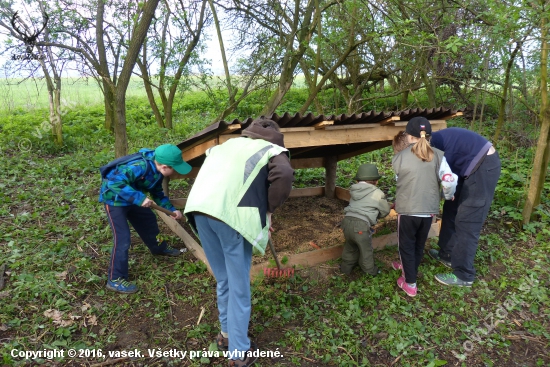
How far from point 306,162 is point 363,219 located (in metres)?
2.34

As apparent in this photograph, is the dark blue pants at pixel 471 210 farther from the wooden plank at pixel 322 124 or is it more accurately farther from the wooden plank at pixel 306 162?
the wooden plank at pixel 306 162

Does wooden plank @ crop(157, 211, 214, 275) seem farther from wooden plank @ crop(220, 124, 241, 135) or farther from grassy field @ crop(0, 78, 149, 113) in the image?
grassy field @ crop(0, 78, 149, 113)

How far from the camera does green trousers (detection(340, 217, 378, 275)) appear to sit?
3.92 metres

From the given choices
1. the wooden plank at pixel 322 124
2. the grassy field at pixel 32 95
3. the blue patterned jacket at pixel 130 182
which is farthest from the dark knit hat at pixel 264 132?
the grassy field at pixel 32 95

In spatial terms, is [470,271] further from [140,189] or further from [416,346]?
[140,189]

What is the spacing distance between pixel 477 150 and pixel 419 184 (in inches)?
31.7

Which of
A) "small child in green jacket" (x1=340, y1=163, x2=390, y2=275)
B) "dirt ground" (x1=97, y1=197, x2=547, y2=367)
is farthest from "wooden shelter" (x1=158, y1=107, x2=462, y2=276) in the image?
"small child in green jacket" (x1=340, y1=163, x2=390, y2=275)

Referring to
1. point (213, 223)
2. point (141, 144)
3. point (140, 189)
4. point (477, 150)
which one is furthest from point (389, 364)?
→ point (141, 144)

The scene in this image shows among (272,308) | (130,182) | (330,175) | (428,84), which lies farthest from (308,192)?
(428,84)

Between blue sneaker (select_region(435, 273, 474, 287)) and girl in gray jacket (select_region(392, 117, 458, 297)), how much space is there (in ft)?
2.16

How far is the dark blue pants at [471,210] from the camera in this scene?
12.6 ft

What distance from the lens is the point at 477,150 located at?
3.81 meters

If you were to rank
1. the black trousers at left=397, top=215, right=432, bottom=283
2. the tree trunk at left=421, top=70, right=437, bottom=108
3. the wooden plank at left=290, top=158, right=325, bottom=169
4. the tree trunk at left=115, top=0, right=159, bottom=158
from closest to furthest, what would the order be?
the black trousers at left=397, top=215, right=432, bottom=283, the tree trunk at left=115, top=0, right=159, bottom=158, the wooden plank at left=290, top=158, right=325, bottom=169, the tree trunk at left=421, top=70, right=437, bottom=108

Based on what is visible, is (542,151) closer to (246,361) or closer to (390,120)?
(390,120)
